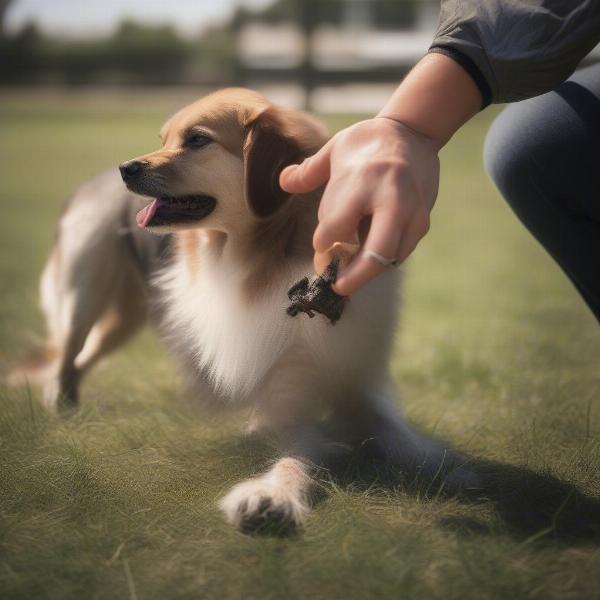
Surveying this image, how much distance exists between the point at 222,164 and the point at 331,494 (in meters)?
0.99

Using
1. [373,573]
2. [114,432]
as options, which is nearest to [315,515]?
[373,573]

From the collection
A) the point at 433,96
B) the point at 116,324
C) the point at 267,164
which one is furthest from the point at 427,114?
the point at 116,324

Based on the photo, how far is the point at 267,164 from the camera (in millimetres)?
2141

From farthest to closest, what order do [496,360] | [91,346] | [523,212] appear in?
[496,360]
[91,346]
[523,212]

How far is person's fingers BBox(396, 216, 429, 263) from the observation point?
1.50 meters

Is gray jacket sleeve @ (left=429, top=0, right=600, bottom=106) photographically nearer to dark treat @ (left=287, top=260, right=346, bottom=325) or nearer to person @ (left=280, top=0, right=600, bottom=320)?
person @ (left=280, top=0, right=600, bottom=320)

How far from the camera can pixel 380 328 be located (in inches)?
87.8

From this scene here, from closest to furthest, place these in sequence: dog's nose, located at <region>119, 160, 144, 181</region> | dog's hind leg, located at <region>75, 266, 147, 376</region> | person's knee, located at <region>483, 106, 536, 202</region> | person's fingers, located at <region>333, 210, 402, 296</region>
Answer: person's fingers, located at <region>333, 210, 402, 296</region>
dog's nose, located at <region>119, 160, 144, 181</region>
person's knee, located at <region>483, 106, 536, 202</region>
dog's hind leg, located at <region>75, 266, 147, 376</region>

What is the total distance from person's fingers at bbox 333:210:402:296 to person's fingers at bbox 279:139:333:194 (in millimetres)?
215

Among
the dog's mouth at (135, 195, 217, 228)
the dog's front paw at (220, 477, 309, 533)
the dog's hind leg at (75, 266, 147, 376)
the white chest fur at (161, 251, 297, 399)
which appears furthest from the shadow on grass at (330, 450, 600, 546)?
the dog's hind leg at (75, 266, 147, 376)

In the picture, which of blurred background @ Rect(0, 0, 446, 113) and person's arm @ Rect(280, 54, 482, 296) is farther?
blurred background @ Rect(0, 0, 446, 113)

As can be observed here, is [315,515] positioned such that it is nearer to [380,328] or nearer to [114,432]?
[380,328]

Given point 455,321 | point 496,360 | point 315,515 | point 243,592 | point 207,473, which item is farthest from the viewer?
point 455,321

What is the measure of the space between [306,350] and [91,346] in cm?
149
